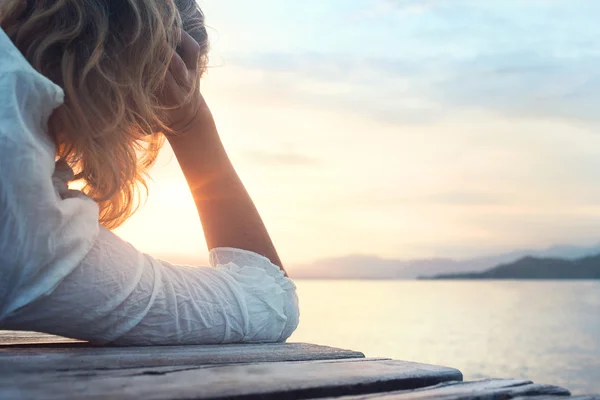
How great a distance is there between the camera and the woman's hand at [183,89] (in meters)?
1.67

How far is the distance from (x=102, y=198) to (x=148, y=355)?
0.42 meters

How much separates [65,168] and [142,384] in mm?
625

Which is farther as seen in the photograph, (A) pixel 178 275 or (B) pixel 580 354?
(B) pixel 580 354

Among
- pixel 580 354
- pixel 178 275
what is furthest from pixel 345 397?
pixel 580 354

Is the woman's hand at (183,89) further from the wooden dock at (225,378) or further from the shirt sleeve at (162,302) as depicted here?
the wooden dock at (225,378)

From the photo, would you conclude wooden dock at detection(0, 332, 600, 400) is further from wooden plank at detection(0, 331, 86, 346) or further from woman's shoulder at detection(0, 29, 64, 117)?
woman's shoulder at detection(0, 29, 64, 117)

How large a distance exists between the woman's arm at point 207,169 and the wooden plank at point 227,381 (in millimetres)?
639

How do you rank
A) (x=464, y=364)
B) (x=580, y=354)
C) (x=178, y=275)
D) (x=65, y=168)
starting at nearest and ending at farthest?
(x=65, y=168), (x=178, y=275), (x=464, y=364), (x=580, y=354)

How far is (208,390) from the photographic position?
86 centimetres

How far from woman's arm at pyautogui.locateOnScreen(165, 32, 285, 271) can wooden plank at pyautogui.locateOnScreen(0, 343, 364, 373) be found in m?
0.35

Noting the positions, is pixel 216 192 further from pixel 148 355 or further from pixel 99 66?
pixel 148 355

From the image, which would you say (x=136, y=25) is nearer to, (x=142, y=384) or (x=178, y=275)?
(x=178, y=275)

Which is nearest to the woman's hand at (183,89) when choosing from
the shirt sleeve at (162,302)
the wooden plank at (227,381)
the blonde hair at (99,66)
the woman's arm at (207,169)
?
the woman's arm at (207,169)

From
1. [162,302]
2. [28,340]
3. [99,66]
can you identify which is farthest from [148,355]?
[99,66]
